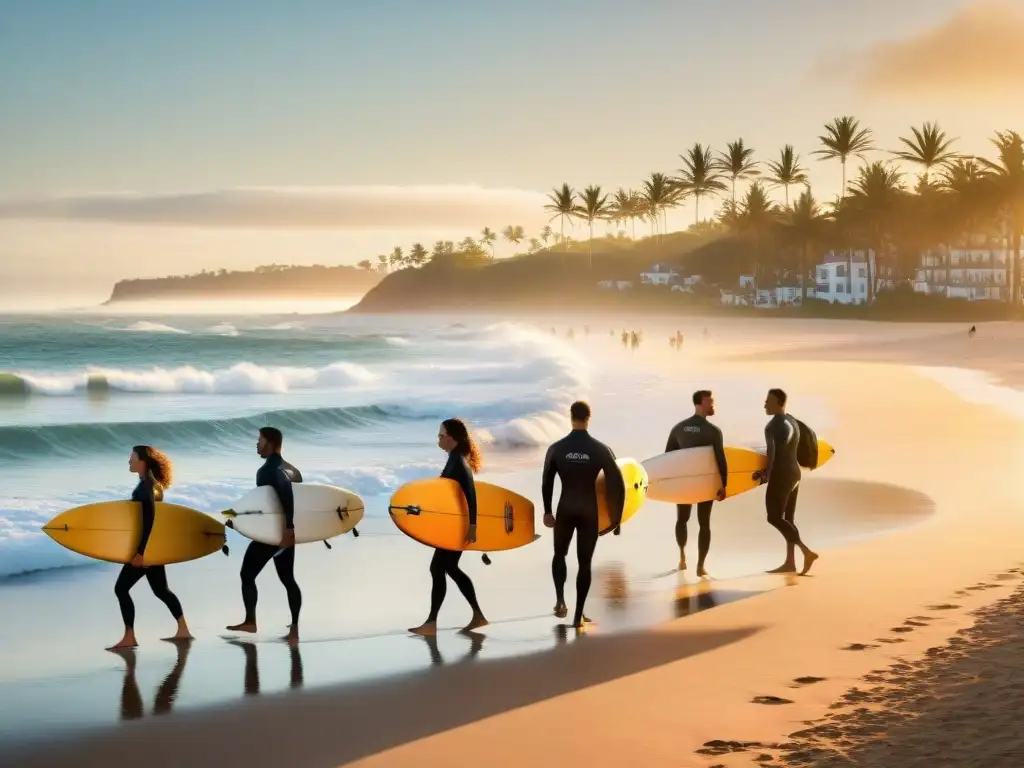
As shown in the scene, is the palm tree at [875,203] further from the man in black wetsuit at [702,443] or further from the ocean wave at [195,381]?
the man in black wetsuit at [702,443]

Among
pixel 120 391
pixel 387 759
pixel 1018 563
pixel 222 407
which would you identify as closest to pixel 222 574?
pixel 387 759

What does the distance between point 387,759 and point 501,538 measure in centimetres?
353

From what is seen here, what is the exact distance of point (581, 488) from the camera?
29.9ft

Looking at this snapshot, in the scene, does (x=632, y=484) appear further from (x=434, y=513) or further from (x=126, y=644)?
(x=126, y=644)

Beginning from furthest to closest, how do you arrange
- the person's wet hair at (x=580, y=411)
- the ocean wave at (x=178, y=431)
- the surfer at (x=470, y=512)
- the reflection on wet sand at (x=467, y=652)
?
1. the ocean wave at (x=178, y=431)
2. the surfer at (x=470, y=512)
3. the person's wet hair at (x=580, y=411)
4. the reflection on wet sand at (x=467, y=652)

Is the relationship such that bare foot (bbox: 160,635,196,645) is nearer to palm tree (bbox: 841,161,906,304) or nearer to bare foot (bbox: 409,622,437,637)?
bare foot (bbox: 409,622,437,637)

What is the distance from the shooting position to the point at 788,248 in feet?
433

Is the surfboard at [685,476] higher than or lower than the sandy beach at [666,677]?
higher

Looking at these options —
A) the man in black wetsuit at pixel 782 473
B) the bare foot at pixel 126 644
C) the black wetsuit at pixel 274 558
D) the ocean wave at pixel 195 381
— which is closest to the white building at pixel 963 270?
the ocean wave at pixel 195 381

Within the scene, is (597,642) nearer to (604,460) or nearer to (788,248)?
(604,460)

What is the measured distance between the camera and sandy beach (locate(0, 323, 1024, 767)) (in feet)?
20.9

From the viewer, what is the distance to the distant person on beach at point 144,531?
8.51 meters

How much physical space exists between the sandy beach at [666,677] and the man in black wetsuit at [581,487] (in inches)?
22.2

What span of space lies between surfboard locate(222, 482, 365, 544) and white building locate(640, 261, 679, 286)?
138957mm
